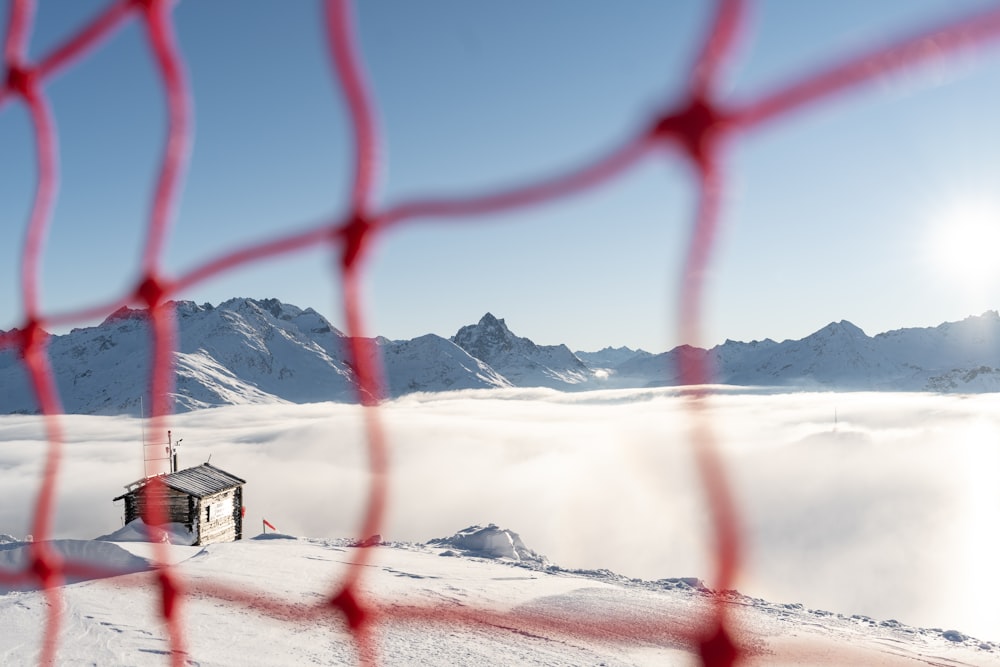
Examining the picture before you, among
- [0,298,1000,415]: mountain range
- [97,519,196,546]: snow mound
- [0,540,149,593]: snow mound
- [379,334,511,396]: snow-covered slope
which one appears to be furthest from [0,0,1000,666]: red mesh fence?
[379,334,511,396]: snow-covered slope

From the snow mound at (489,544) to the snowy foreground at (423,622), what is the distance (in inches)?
4.9

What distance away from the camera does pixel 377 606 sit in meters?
8.10

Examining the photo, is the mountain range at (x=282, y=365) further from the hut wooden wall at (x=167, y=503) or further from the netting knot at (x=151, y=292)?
the netting knot at (x=151, y=292)

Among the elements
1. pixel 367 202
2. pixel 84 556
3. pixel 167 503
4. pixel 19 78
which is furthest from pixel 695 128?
pixel 167 503

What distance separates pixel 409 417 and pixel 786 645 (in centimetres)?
13814

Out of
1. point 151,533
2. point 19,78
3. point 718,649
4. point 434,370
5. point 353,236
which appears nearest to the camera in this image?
point 718,649

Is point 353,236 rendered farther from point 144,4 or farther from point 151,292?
point 144,4

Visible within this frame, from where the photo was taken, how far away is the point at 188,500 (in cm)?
1245

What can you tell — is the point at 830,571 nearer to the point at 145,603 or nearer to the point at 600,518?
the point at 600,518

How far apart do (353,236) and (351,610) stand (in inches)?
40.4

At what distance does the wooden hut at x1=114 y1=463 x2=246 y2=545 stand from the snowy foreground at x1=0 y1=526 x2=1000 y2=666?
0.90 m

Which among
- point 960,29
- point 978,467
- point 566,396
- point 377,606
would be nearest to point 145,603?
point 377,606

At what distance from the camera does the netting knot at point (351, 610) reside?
6.38 ft

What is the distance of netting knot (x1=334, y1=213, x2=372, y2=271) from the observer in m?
1.78
